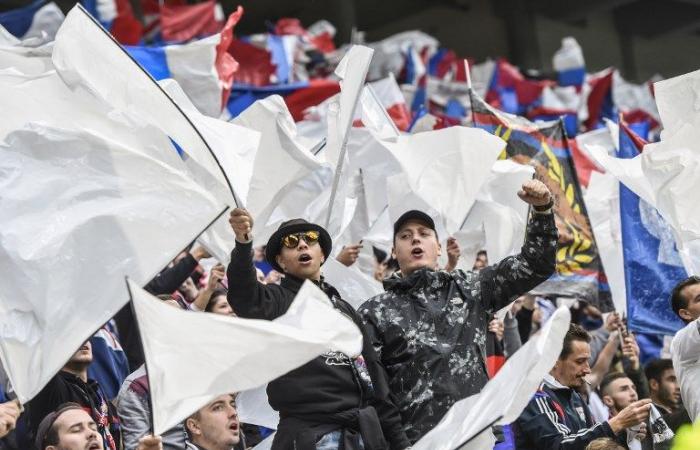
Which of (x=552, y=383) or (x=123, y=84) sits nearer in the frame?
(x=123, y=84)

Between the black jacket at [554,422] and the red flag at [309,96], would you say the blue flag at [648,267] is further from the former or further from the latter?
the red flag at [309,96]

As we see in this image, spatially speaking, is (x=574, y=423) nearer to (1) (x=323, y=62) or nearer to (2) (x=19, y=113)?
(2) (x=19, y=113)

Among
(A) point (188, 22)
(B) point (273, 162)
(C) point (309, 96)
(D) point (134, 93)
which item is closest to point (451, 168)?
(B) point (273, 162)

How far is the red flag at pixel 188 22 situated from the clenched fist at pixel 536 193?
29.9 feet

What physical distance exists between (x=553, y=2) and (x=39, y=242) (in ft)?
79.5

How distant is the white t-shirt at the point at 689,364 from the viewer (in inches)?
202

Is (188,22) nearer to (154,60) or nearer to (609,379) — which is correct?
(154,60)

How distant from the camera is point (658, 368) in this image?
6617 millimetres

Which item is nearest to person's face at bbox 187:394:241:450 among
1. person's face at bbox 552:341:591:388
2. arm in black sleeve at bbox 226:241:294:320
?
arm in black sleeve at bbox 226:241:294:320

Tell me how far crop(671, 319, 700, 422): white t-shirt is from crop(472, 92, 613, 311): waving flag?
5.17ft

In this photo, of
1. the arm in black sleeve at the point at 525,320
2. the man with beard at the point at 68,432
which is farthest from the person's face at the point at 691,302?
the man with beard at the point at 68,432

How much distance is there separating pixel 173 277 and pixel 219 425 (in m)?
1.47

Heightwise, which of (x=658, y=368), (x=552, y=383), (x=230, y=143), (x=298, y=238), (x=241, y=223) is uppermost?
(x=230, y=143)

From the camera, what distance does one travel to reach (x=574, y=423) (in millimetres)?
5320
